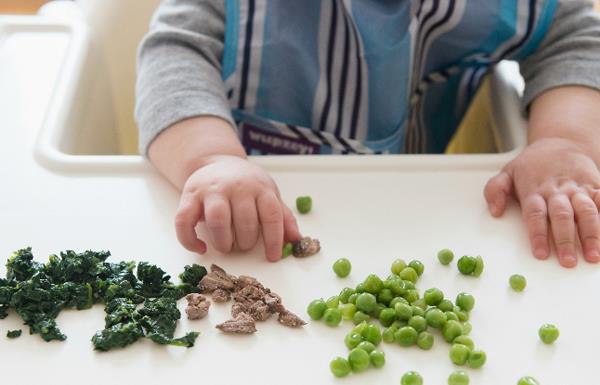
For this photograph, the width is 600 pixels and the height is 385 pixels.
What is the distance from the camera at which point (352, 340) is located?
2.06 feet

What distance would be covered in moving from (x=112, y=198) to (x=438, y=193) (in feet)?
1.01

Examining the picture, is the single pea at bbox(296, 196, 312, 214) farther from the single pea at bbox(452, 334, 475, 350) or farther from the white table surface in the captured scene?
the single pea at bbox(452, 334, 475, 350)

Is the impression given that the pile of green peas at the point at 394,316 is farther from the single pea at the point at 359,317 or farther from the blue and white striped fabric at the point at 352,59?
the blue and white striped fabric at the point at 352,59

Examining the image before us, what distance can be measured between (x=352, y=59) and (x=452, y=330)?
1.51 ft

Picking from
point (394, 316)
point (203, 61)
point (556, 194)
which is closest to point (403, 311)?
point (394, 316)

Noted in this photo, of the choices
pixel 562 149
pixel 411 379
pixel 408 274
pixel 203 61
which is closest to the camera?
pixel 411 379

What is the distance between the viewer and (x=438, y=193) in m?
0.82

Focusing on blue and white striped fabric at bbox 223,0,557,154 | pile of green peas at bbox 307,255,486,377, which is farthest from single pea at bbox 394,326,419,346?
blue and white striped fabric at bbox 223,0,557,154

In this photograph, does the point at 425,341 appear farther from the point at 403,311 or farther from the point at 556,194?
the point at 556,194

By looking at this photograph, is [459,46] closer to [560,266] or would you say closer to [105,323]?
[560,266]

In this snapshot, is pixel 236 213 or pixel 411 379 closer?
pixel 411 379

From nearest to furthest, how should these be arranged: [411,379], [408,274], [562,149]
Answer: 1. [411,379]
2. [408,274]
3. [562,149]

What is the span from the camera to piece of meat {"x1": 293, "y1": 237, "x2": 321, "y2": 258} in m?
0.74

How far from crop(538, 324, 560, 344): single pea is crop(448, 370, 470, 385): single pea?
0.08m
